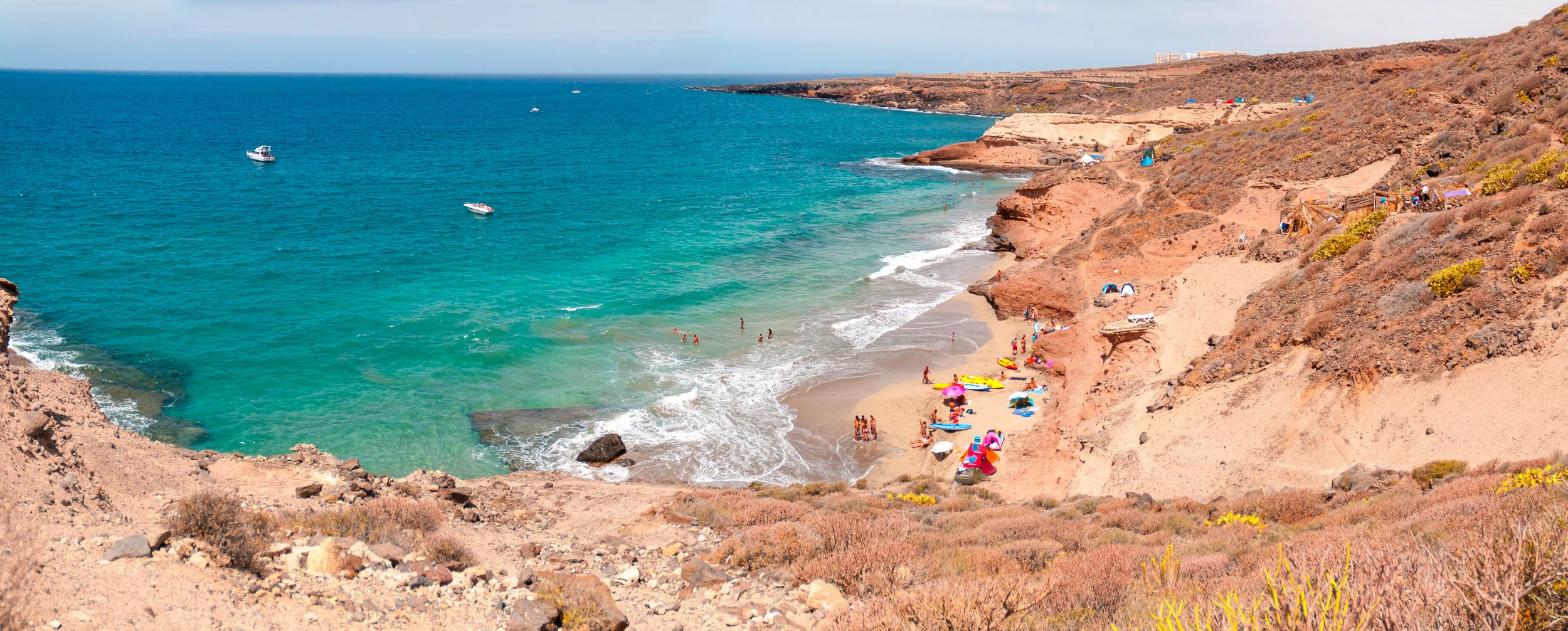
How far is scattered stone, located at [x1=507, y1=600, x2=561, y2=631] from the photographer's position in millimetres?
7645

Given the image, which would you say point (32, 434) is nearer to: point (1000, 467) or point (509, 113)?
point (1000, 467)

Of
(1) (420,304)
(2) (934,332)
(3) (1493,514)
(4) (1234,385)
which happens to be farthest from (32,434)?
(2) (934,332)

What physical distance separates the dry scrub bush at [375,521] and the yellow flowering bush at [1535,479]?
471 inches

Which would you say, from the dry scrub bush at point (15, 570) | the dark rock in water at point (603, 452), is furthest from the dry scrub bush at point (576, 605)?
the dark rock in water at point (603, 452)

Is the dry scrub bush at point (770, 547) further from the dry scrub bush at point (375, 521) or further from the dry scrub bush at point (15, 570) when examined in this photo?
the dry scrub bush at point (15, 570)

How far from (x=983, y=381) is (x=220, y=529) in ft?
66.2

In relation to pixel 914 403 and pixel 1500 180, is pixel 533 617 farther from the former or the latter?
pixel 1500 180

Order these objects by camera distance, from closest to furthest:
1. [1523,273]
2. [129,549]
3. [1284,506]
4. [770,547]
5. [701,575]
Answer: [129,549]
[701,575]
[770,547]
[1284,506]
[1523,273]

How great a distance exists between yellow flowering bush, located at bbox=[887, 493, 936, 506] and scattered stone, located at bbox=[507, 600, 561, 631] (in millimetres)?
7532

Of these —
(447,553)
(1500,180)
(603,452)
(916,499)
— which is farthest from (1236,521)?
(603,452)

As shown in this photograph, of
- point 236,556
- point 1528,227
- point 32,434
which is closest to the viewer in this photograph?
point 236,556

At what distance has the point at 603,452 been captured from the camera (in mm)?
20656

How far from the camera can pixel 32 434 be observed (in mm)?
10922

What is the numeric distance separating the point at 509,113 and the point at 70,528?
445 feet
